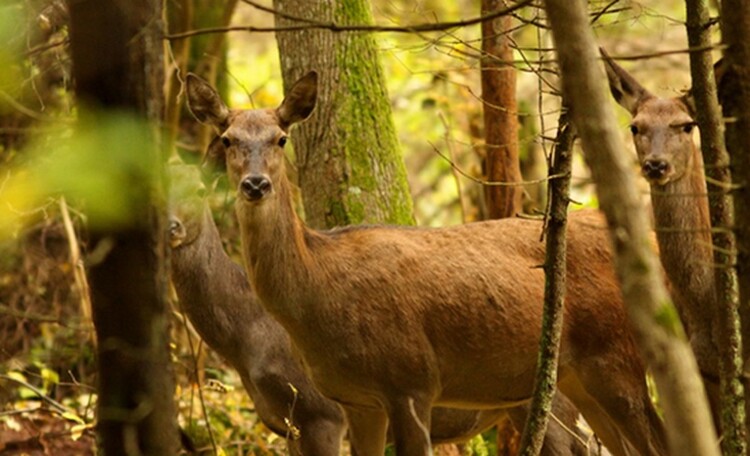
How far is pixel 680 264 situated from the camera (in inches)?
312

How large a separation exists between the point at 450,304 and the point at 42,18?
9.83 ft

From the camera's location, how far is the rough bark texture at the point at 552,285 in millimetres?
6234

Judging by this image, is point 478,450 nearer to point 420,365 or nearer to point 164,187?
point 420,365

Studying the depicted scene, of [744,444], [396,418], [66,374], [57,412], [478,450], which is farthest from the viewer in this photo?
[66,374]

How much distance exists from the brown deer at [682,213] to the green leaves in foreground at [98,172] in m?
4.79

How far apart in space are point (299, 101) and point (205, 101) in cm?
61

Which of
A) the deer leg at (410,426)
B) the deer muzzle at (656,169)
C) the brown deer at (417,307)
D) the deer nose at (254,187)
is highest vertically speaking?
the deer nose at (254,187)

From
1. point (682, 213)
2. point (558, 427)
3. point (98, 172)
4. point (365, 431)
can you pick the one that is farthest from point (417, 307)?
point (98, 172)

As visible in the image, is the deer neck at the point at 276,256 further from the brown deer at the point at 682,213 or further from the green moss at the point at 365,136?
the brown deer at the point at 682,213

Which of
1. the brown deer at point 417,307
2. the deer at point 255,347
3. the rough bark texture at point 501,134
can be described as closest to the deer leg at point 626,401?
the brown deer at point 417,307

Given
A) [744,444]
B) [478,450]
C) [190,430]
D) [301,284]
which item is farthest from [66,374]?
[744,444]


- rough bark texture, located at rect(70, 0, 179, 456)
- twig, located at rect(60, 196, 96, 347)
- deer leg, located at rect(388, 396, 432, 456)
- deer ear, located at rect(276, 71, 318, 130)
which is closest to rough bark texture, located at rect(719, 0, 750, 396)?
rough bark texture, located at rect(70, 0, 179, 456)

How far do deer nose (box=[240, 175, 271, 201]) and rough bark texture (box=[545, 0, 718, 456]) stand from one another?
12.8ft

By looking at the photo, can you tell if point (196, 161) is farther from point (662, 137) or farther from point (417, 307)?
point (662, 137)
